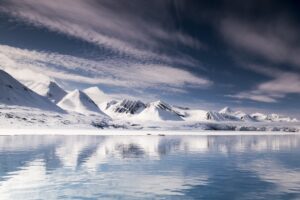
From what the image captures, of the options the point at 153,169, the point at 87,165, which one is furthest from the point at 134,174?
the point at 87,165

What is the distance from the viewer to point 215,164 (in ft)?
128

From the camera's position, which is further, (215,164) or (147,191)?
(215,164)

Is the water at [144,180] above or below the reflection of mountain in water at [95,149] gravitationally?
below

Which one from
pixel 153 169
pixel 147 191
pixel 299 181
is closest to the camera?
pixel 147 191

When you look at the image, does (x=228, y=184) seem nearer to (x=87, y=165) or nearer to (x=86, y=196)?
(x=86, y=196)

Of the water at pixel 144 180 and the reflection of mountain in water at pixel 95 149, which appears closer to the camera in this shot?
the water at pixel 144 180

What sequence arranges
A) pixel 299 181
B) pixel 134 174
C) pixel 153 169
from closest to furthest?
pixel 299 181 → pixel 134 174 → pixel 153 169

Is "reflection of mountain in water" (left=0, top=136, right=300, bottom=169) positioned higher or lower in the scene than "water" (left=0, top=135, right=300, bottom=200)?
higher

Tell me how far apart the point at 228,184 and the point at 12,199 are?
15069 millimetres

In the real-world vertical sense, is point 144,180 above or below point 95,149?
below

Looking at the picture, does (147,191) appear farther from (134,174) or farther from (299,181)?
(299,181)

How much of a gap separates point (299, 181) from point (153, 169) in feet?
42.6

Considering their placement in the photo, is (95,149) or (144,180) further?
(95,149)

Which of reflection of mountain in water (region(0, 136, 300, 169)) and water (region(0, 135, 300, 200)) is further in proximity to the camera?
reflection of mountain in water (region(0, 136, 300, 169))
